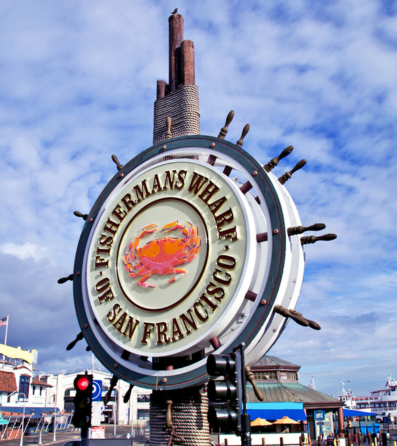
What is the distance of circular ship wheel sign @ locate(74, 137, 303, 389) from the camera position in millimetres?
11953

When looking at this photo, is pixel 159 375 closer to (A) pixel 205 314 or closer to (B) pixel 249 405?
(A) pixel 205 314

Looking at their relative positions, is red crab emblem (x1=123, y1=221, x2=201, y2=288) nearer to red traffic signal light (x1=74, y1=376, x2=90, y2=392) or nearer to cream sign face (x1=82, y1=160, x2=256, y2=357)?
cream sign face (x1=82, y1=160, x2=256, y2=357)

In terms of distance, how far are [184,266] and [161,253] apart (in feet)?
3.16

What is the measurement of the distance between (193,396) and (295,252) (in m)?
5.16

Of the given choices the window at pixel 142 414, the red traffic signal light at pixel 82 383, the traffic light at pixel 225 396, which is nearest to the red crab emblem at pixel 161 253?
the red traffic signal light at pixel 82 383

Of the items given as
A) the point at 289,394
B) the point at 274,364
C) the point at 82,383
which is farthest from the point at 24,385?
the point at 82,383

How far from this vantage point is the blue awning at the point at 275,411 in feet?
106

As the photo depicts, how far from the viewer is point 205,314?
12.3m

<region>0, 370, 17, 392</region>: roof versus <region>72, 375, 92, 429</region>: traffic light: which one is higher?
<region>0, 370, 17, 392</region>: roof

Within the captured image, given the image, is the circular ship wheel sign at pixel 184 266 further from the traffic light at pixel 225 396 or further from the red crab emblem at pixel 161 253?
the traffic light at pixel 225 396

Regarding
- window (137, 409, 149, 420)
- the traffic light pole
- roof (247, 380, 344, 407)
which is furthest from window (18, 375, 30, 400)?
the traffic light pole

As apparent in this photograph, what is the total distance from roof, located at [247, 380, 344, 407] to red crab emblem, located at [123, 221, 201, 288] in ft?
80.2

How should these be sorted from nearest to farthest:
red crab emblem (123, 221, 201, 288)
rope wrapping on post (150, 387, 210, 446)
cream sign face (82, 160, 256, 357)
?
1. cream sign face (82, 160, 256, 357)
2. rope wrapping on post (150, 387, 210, 446)
3. red crab emblem (123, 221, 201, 288)

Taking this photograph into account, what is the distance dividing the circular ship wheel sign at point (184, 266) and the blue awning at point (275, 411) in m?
21.4
